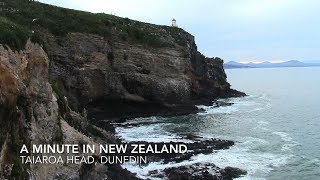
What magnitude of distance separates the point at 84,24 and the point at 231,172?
32.7 meters

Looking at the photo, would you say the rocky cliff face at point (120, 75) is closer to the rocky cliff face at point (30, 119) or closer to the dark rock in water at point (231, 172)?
the dark rock in water at point (231, 172)

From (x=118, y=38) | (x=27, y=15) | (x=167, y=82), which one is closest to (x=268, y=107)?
(x=167, y=82)

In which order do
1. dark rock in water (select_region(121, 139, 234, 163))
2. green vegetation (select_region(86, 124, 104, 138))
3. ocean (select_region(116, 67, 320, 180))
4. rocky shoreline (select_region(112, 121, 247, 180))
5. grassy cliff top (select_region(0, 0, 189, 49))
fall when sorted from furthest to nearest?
grassy cliff top (select_region(0, 0, 189, 49))
dark rock in water (select_region(121, 139, 234, 163))
ocean (select_region(116, 67, 320, 180))
green vegetation (select_region(86, 124, 104, 138))
rocky shoreline (select_region(112, 121, 247, 180))

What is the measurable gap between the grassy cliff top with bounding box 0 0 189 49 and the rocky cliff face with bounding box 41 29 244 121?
885mm

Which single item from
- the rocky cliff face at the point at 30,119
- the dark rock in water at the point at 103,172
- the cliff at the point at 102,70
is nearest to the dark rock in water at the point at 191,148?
the cliff at the point at 102,70

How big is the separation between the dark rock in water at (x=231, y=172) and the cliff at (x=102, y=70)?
717cm

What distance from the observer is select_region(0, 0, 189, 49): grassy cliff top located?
50906 millimetres

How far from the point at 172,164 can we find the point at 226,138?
43.2 ft

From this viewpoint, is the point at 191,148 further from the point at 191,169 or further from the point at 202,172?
the point at 202,172

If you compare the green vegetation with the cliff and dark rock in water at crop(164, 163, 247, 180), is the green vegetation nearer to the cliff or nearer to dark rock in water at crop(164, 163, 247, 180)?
the cliff

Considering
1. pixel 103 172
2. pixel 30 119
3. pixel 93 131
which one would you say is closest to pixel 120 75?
pixel 93 131

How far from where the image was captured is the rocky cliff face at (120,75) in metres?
51.7

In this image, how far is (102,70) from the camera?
54.8 metres

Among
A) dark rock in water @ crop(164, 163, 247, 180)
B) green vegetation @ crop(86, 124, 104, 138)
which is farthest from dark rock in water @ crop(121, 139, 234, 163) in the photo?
green vegetation @ crop(86, 124, 104, 138)
